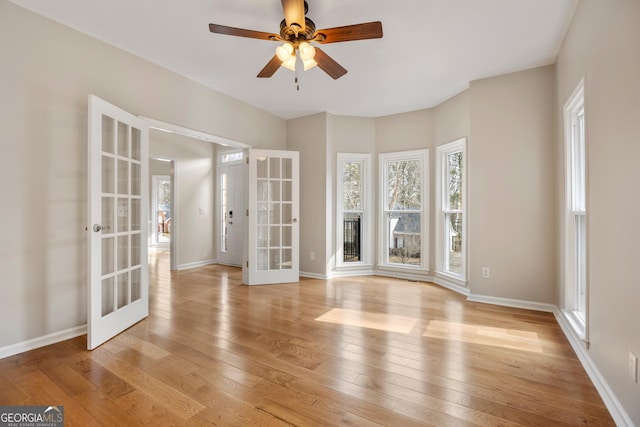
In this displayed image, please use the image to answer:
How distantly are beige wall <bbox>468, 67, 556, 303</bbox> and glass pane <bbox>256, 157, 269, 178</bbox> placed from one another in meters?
2.91

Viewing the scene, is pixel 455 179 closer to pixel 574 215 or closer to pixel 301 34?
pixel 574 215

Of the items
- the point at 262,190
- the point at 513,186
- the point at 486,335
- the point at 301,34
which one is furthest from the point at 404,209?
the point at 301,34

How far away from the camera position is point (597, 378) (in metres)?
1.92

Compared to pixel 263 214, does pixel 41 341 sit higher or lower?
lower

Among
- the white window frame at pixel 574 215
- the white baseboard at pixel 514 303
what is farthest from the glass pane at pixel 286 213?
the white window frame at pixel 574 215

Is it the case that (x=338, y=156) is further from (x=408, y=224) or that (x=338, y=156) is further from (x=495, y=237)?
(x=495, y=237)

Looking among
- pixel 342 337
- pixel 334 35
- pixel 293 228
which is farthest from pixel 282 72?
pixel 342 337

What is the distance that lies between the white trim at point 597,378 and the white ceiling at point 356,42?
266 cm

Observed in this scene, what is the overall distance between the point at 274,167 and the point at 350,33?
9.38ft

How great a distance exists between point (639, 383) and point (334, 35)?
8.75ft

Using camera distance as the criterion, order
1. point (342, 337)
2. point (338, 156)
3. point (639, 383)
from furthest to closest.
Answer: point (338, 156), point (342, 337), point (639, 383)

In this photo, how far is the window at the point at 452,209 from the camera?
4281mm

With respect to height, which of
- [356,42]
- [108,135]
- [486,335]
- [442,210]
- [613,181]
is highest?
[356,42]

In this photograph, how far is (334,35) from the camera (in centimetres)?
223
